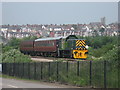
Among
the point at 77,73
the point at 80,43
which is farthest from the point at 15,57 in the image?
the point at 77,73

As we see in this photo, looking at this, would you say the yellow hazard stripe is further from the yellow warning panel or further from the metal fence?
the metal fence

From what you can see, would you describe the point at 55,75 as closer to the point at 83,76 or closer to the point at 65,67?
the point at 65,67

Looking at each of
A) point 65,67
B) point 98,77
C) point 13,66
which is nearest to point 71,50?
point 13,66

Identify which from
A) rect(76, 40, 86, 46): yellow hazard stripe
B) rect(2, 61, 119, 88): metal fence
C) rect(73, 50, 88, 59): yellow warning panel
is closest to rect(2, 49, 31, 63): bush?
rect(73, 50, 88, 59): yellow warning panel

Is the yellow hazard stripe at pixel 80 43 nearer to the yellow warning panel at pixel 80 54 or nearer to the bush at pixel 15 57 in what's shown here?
the yellow warning panel at pixel 80 54

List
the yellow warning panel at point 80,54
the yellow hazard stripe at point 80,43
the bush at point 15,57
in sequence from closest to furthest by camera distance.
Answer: the bush at point 15,57 < the yellow warning panel at point 80,54 < the yellow hazard stripe at point 80,43

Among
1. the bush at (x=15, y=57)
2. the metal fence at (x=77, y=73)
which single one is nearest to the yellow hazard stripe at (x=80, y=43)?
the bush at (x=15, y=57)

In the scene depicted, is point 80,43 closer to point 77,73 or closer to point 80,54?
point 80,54

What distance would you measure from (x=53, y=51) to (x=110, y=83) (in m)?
31.9

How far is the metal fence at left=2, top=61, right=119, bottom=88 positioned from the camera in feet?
60.5

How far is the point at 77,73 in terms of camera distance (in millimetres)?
21578

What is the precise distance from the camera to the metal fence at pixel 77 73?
18.5m

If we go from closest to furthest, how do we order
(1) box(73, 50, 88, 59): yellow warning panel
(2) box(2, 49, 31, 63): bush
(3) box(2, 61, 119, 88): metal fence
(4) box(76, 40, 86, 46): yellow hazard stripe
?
(3) box(2, 61, 119, 88): metal fence
(2) box(2, 49, 31, 63): bush
(1) box(73, 50, 88, 59): yellow warning panel
(4) box(76, 40, 86, 46): yellow hazard stripe

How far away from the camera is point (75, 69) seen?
21.7 metres
